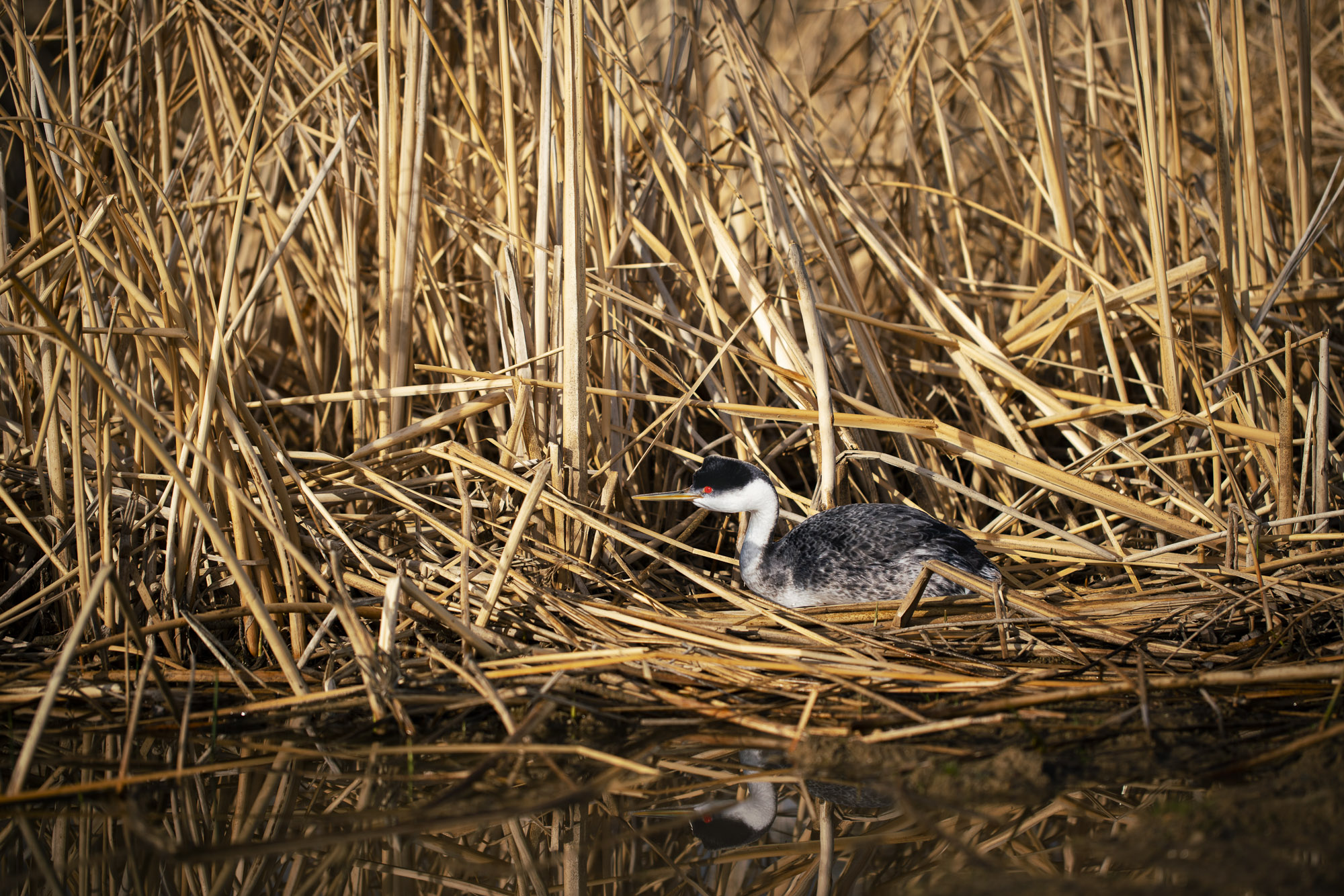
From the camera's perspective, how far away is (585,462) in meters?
3.66

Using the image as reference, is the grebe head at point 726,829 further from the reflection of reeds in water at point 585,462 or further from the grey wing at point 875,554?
the grey wing at point 875,554

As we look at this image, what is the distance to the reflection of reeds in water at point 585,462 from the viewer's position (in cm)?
241

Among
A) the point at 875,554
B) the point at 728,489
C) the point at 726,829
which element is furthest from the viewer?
the point at 728,489

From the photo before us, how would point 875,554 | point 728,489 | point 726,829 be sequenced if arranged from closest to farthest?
point 726,829
point 875,554
point 728,489

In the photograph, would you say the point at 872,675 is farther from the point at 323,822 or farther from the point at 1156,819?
the point at 323,822

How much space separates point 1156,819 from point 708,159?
2.93 m

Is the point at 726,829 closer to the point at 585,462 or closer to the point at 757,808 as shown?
the point at 757,808

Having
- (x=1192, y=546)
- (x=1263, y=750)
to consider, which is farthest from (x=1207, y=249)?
(x=1263, y=750)

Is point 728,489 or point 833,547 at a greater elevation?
point 728,489

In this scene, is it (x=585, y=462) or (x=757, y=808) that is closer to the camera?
(x=757, y=808)

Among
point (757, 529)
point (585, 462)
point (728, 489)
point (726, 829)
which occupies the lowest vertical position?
point (726, 829)

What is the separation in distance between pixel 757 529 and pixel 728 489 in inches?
8.2

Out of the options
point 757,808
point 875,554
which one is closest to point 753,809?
point 757,808

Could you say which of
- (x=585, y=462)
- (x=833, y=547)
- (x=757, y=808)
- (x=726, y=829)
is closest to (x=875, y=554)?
(x=833, y=547)
